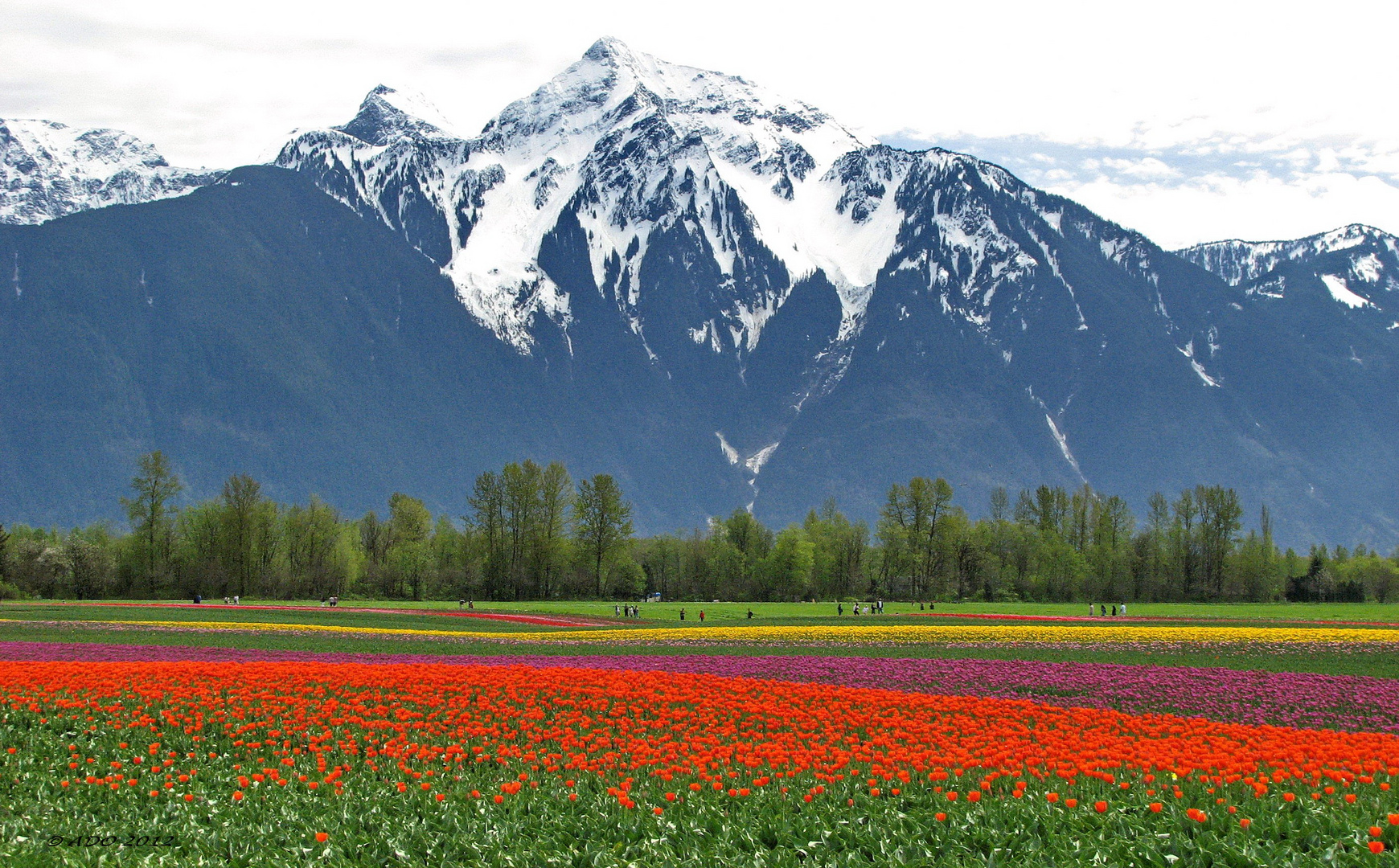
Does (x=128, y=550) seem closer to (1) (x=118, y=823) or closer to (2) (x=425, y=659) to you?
(2) (x=425, y=659)

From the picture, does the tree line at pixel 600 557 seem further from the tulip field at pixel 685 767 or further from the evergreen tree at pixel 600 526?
the tulip field at pixel 685 767

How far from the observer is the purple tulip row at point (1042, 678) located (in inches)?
1016

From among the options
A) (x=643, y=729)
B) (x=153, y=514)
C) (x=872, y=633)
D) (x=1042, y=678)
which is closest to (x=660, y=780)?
(x=643, y=729)

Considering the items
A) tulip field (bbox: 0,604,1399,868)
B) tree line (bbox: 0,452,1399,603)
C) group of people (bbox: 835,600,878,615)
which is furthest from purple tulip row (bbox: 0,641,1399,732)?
tree line (bbox: 0,452,1399,603)

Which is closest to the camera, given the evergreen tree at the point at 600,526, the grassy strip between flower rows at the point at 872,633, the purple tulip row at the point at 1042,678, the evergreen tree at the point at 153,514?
the purple tulip row at the point at 1042,678

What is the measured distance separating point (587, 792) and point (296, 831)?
3.74 metres

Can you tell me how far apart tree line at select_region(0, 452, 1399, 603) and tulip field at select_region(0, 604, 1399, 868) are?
9327cm

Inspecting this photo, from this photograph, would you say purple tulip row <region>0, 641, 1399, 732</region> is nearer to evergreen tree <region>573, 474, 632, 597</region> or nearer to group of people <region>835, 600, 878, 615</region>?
group of people <region>835, 600, 878, 615</region>

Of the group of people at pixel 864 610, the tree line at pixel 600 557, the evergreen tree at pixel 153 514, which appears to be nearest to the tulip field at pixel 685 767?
the group of people at pixel 864 610

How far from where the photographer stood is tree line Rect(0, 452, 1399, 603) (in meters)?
114

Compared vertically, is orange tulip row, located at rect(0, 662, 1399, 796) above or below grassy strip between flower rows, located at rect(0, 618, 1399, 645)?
above

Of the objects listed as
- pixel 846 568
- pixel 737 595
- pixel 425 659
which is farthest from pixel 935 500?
pixel 425 659

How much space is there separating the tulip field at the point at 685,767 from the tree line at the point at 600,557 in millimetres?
93265

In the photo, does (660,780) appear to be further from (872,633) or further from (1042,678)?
(872,633)
